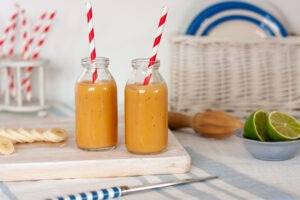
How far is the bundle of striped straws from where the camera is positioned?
4.84 ft

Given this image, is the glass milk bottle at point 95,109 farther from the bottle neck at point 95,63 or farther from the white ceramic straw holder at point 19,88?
the white ceramic straw holder at point 19,88

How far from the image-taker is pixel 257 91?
150 centimetres

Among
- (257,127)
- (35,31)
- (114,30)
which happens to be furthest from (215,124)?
(35,31)

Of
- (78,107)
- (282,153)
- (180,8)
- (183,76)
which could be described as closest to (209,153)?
(282,153)

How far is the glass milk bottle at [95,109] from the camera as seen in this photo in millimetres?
988

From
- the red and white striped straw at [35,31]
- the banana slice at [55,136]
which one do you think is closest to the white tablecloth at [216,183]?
the banana slice at [55,136]

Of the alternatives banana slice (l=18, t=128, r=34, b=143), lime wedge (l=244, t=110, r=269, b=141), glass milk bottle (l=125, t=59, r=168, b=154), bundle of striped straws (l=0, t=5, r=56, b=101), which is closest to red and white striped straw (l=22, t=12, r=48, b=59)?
bundle of striped straws (l=0, t=5, r=56, b=101)

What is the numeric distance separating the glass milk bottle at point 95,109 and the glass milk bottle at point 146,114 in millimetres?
35

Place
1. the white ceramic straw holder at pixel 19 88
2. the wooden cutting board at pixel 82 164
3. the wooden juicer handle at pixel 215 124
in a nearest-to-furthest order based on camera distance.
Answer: the wooden cutting board at pixel 82 164 < the wooden juicer handle at pixel 215 124 < the white ceramic straw holder at pixel 19 88

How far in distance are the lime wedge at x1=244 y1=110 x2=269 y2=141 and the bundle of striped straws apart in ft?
2.19

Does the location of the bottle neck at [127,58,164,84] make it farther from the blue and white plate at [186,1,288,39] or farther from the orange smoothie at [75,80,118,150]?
the blue and white plate at [186,1,288,39]

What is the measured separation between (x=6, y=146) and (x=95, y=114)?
17 centimetres

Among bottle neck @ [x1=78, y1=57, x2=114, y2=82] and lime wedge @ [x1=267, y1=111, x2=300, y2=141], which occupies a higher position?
bottle neck @ [x1=78, y1=57, x2=114, y2=82]

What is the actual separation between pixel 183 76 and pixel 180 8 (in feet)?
0.72
